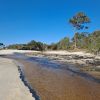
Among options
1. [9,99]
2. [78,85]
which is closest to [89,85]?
[78,85]

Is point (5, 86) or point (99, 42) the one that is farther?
point (99, 42)

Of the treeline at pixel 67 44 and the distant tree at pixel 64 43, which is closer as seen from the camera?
the treeline at pixel 67 44

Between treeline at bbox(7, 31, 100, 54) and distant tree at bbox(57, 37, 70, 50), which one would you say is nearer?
treeline at bbox(7, 31, 100, 54)

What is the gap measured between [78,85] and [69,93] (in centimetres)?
233

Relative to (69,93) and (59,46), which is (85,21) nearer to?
(59,46)

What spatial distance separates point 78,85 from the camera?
13727mm

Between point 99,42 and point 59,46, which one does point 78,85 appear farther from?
point 59,46

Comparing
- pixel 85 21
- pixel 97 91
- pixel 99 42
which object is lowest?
pixel 97 91

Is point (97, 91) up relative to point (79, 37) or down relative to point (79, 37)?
down

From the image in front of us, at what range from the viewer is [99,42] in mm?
47000

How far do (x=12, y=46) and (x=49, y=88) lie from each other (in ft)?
291

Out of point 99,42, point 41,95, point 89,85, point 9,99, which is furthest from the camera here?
point 99,42

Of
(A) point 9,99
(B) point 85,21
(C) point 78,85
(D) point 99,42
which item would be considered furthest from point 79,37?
(A) point 9,99

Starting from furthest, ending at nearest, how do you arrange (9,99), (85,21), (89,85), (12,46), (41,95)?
(12,46), (85,21), (89,85), (41,95), (9,99)
